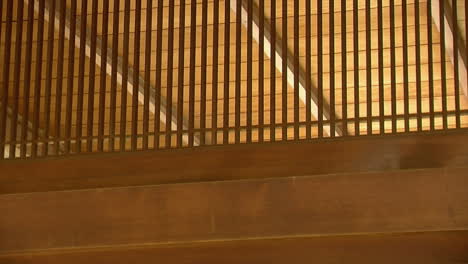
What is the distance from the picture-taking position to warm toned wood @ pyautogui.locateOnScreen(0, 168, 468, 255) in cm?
382

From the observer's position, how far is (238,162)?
13.8 feet

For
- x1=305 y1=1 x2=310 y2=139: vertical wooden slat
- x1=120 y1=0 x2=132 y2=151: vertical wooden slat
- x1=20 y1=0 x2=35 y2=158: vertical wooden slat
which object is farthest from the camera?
x1=20 y1=0 x2=35 y2=158: vertical wooden slat

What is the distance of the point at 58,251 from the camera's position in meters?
4.20

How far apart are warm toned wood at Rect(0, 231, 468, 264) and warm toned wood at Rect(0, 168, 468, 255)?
71 millimetres

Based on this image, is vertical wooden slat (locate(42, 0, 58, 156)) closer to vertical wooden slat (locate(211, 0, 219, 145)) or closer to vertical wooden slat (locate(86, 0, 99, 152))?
vertical wooden slat (locate(86, 0, 99, 152))

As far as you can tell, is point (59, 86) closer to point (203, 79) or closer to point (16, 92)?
point (16, 92)

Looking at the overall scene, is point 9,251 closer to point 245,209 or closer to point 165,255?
point 165,255

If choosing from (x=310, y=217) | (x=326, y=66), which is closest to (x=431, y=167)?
(x=310, y=217)

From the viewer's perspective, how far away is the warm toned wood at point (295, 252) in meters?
4.00

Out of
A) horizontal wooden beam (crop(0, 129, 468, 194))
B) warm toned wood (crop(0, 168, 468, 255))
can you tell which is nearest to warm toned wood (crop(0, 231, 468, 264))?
warm toned wood (crop(0, 168, 468, 255))

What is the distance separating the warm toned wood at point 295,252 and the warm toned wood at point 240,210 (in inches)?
2.8

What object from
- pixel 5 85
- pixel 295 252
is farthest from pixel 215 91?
pixel 5 85

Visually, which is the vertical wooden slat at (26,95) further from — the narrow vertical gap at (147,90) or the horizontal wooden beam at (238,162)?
the narrow vertical gap at (147,90)

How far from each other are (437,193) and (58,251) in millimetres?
1719
